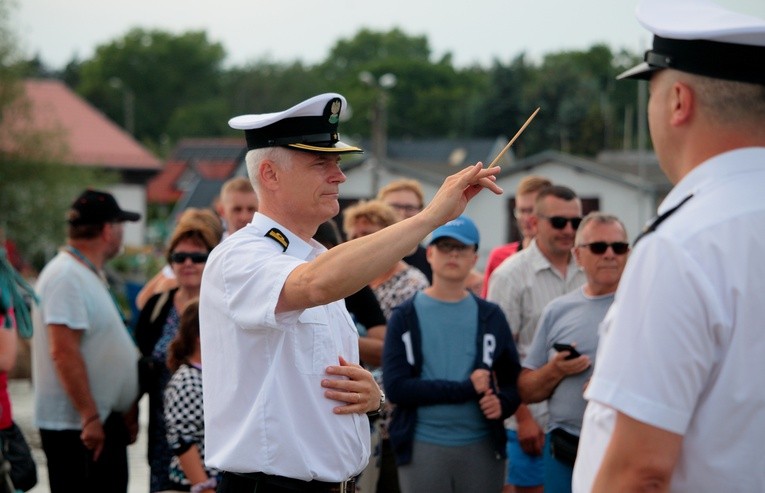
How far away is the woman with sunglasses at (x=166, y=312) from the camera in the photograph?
Answer: 6422 millimetres

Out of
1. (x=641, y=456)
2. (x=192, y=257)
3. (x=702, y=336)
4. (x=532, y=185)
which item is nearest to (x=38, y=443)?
(x=192, y=257)

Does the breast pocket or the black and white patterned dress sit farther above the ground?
the breast pocket

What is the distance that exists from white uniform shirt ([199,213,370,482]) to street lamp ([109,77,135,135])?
108496mm

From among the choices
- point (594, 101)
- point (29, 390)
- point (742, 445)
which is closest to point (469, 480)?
point (742, 445)

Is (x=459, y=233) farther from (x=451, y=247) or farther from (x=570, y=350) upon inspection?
(x=570, y=350)

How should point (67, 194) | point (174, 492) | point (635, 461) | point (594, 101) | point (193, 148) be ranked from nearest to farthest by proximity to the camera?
point (635, 461) < point (174, 492) < point (67, 194) < point (594, 101) < point (193, 148)

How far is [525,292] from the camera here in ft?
22.7

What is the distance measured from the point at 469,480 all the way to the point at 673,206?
3841 mm

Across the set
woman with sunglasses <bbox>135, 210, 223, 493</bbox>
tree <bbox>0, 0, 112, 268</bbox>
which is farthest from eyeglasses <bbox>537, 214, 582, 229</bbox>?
tree <bbox>0, 0, 112, 268</bbox>

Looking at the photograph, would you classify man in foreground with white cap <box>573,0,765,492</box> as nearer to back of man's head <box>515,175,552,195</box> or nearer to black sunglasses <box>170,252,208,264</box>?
black sunglasses <box>170,252,208,264</box>

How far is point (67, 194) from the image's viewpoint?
4925cm

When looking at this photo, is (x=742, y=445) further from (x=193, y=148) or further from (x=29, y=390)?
(x=193, y=148)

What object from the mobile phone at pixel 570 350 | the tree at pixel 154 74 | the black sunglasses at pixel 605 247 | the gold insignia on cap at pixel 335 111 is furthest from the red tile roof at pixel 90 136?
the gold insignia on cap at pixel 335 111

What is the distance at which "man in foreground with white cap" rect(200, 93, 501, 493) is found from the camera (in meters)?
3.25
